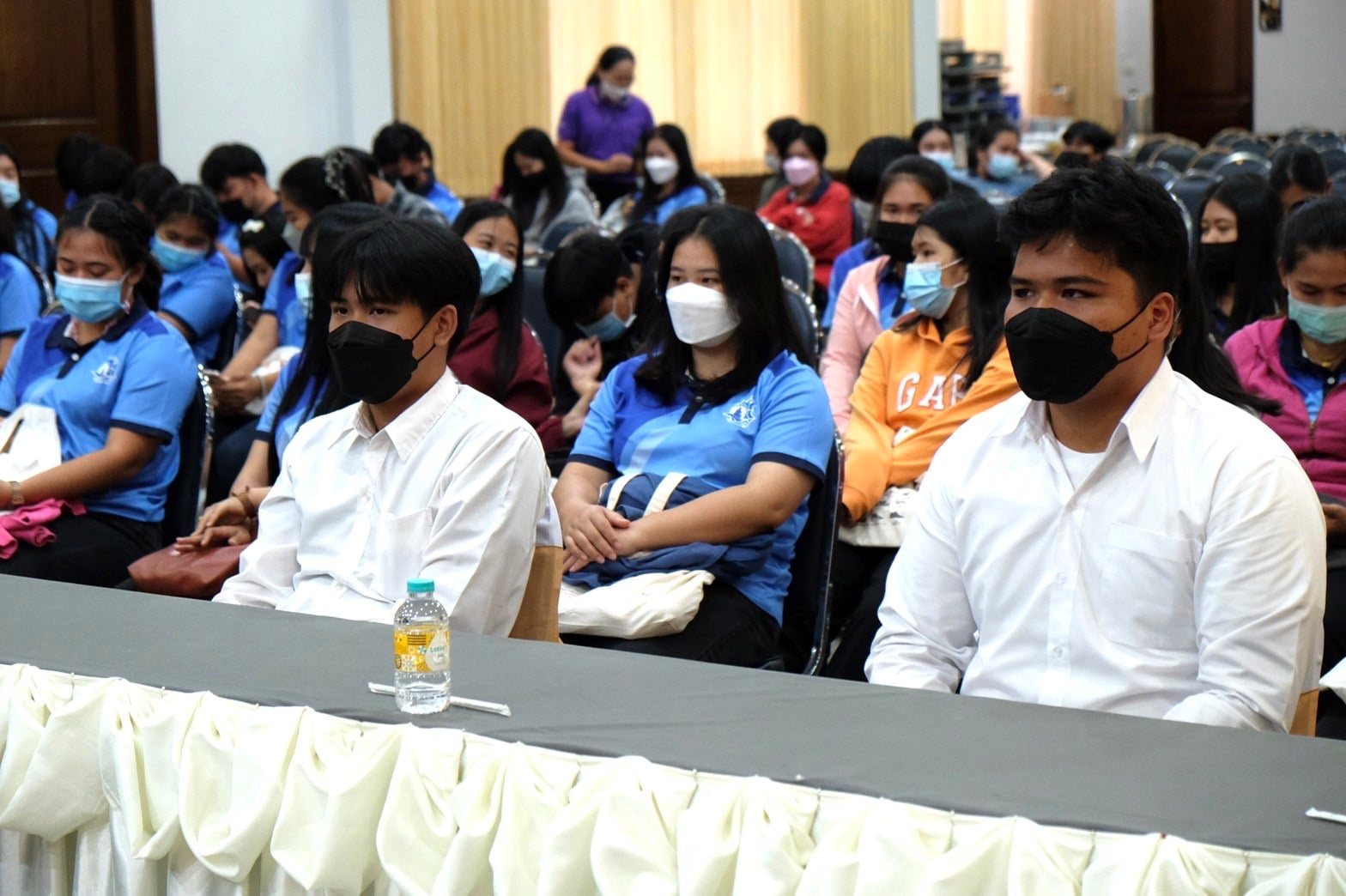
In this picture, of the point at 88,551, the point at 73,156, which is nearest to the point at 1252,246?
the point at 88,551

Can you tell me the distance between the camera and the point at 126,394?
10.7 ft

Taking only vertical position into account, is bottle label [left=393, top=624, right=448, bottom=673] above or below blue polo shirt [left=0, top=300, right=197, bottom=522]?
below

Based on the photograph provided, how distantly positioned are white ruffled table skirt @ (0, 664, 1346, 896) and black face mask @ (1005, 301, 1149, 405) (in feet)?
2.17

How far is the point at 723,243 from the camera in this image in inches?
115

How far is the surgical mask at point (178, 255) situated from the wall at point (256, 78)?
3.67 m

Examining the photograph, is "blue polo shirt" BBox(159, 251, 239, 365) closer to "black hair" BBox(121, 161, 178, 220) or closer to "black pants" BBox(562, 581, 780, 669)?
"black hair" BBox(121, 161, 178, 220)

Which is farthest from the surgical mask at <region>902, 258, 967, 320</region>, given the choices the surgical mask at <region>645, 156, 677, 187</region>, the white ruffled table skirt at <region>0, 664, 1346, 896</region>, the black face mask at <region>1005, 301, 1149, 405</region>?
the surgical mask at <region>645, 156, 677, 187</region>

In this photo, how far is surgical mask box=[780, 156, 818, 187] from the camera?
23.8ft

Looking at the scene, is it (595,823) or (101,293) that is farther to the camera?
(101,293)

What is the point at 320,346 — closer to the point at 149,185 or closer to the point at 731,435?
the point at 731,435

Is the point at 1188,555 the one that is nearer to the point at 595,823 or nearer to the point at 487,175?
the point at 595,823

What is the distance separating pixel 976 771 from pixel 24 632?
1155mm

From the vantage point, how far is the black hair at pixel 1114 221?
1817 millimetres

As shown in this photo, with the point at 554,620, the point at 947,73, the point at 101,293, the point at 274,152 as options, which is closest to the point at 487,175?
the point at 274,152
